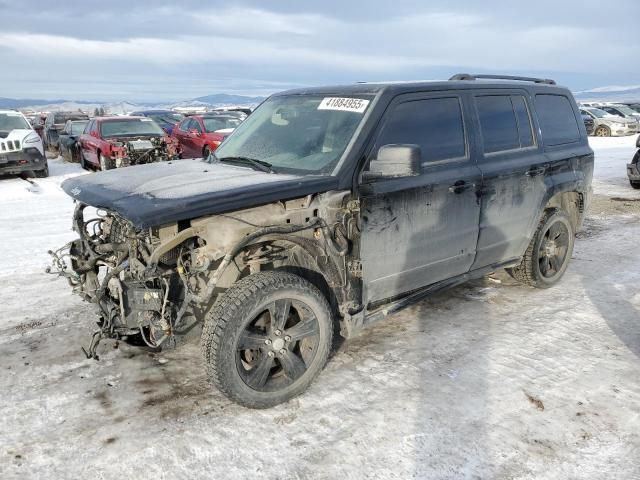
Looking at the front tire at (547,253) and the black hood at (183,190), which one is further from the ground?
the black hood at (183,190)

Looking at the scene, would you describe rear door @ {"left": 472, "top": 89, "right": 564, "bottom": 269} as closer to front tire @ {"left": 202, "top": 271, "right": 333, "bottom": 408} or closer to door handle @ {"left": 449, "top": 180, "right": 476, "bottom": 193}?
door handle @ {"left": 449, "top": 180, "right": 476, "bottom": 193}

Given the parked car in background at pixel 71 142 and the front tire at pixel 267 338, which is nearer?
the front tire at pixel 267 338

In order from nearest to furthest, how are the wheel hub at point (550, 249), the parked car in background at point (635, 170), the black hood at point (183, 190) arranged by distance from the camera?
the black hood at point (183, 190) < the wheel hub at point (550, 249) < the parked car in background at point (635, 170)

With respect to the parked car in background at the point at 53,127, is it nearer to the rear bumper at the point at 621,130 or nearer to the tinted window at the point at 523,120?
the tinted window at the point at 523,120

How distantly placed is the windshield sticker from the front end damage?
71cm

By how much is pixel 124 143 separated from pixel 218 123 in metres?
3.32

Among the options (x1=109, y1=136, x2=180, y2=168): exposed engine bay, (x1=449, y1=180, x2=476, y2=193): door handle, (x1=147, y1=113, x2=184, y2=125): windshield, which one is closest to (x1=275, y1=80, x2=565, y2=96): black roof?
(x1=449, y1=180, x2=476, y2=193): door handle

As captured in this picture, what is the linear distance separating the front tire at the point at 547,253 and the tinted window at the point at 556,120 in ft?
2.41

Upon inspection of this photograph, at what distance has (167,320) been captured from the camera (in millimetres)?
3145

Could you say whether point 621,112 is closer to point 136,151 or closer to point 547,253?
point 136,151

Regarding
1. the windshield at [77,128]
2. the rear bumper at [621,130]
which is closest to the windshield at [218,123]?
the windshield at [77,128]

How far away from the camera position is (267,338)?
3291mm

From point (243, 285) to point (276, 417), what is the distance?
84 cm

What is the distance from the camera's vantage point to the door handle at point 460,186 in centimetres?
398
